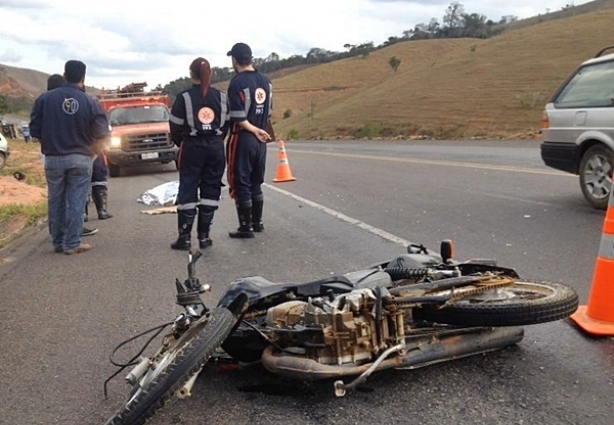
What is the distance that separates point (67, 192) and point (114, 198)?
514 cm

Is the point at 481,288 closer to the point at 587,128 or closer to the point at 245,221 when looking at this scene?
the point at 245,221

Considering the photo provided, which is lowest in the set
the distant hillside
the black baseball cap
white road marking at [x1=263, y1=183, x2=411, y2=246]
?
white road marking at [x1=263, y1=183, x2=411, y2=246]

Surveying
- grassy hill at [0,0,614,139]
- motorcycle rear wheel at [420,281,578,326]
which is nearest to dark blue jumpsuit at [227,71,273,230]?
motorcycle rear wheel at [420,281,578,326]

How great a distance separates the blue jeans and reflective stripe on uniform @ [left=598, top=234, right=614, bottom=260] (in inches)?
212

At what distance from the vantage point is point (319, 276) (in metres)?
5.59

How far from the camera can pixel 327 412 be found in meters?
3.16

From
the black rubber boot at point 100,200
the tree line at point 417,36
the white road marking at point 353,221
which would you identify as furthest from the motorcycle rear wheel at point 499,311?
the tree line at point 417,36

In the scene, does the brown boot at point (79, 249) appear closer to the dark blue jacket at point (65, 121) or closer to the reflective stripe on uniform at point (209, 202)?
the dark blue jacket at point (65, 121)

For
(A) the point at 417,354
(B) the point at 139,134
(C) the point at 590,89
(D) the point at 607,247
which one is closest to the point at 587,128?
(C) the point at 590,89

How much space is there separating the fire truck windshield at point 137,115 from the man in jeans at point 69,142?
37.2 ft

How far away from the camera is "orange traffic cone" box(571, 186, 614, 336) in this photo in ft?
12.9

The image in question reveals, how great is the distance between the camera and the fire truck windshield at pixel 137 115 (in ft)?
61.3

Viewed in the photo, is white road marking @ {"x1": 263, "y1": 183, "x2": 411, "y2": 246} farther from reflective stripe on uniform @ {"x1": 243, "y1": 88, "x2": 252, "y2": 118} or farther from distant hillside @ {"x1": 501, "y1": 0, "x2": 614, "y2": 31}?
distant hillside @ {"x1": 501, "y1": 0, "x2": 614, "y2": 31}

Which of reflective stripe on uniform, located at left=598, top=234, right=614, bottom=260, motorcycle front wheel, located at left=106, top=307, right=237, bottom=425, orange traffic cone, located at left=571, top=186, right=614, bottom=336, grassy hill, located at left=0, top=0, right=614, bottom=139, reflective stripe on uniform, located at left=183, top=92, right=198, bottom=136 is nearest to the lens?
motorcycle front wheel, located at left=106, top=307, right=237, bottom=425
